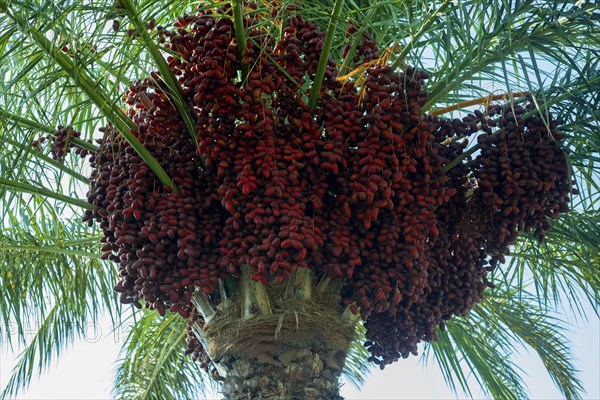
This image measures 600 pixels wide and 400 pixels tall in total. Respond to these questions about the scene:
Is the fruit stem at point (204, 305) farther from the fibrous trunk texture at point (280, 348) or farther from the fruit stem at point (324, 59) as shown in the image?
the fruit stem at point (324, 59)

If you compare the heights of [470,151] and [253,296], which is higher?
[470,151]

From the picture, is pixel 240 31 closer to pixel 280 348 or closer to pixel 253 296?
pixel 253 296

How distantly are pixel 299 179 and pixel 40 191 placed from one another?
3.79 ft

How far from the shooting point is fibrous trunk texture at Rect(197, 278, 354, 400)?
142 inches

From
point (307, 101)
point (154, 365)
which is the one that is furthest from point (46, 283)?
point (307, 101)

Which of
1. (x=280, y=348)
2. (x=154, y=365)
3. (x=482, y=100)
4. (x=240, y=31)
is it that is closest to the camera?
(x=240, y=31)

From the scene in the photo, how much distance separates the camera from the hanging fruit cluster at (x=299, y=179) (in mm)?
3406

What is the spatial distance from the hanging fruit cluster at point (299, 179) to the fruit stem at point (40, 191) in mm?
103

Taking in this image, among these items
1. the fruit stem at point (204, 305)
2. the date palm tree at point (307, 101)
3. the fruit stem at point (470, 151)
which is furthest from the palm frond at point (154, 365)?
the fruit stem at point (470, 151)

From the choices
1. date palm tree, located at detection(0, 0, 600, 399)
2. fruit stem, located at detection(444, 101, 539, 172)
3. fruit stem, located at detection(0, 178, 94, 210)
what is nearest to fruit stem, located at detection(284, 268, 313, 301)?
date palm tree, located at detection(0, 0, 600, 399)

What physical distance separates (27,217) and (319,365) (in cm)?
171

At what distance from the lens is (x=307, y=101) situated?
3.75 metres

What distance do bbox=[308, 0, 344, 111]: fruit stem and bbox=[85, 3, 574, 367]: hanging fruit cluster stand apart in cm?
4

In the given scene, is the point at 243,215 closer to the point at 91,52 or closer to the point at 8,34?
the point at 91,52
